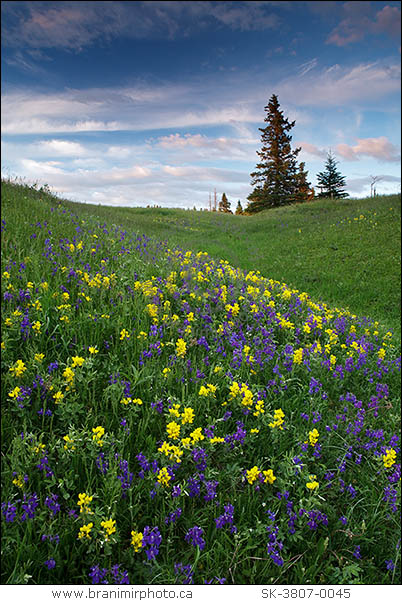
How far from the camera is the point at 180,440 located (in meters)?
2.71

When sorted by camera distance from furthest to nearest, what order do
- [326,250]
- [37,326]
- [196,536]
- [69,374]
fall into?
[326,250] → [37,326] → [69,374] → [196,536]

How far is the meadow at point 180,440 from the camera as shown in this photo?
7.01 ft

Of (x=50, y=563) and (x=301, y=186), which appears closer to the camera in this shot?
(x=50, y=563)

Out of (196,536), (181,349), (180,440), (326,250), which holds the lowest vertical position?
(196,536)

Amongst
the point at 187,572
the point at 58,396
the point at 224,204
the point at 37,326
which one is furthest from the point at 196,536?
the point at 224,204

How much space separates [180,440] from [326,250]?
14.9 meters

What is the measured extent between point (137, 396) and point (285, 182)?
4415 centimetres

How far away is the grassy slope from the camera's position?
35.0 ft

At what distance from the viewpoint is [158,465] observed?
102 inches

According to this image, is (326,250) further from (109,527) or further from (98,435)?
(109,527)

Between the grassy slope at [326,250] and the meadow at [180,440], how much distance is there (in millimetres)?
5139

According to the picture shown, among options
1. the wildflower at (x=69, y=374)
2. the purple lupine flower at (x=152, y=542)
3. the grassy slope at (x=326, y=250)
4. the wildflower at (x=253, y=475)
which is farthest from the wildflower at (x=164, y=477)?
the grassy slope at (x=326, y=250)

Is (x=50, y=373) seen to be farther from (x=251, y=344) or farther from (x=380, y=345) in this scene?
(x=380, y=345)

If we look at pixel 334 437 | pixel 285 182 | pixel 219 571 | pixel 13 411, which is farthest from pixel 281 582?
pixel 285 182
